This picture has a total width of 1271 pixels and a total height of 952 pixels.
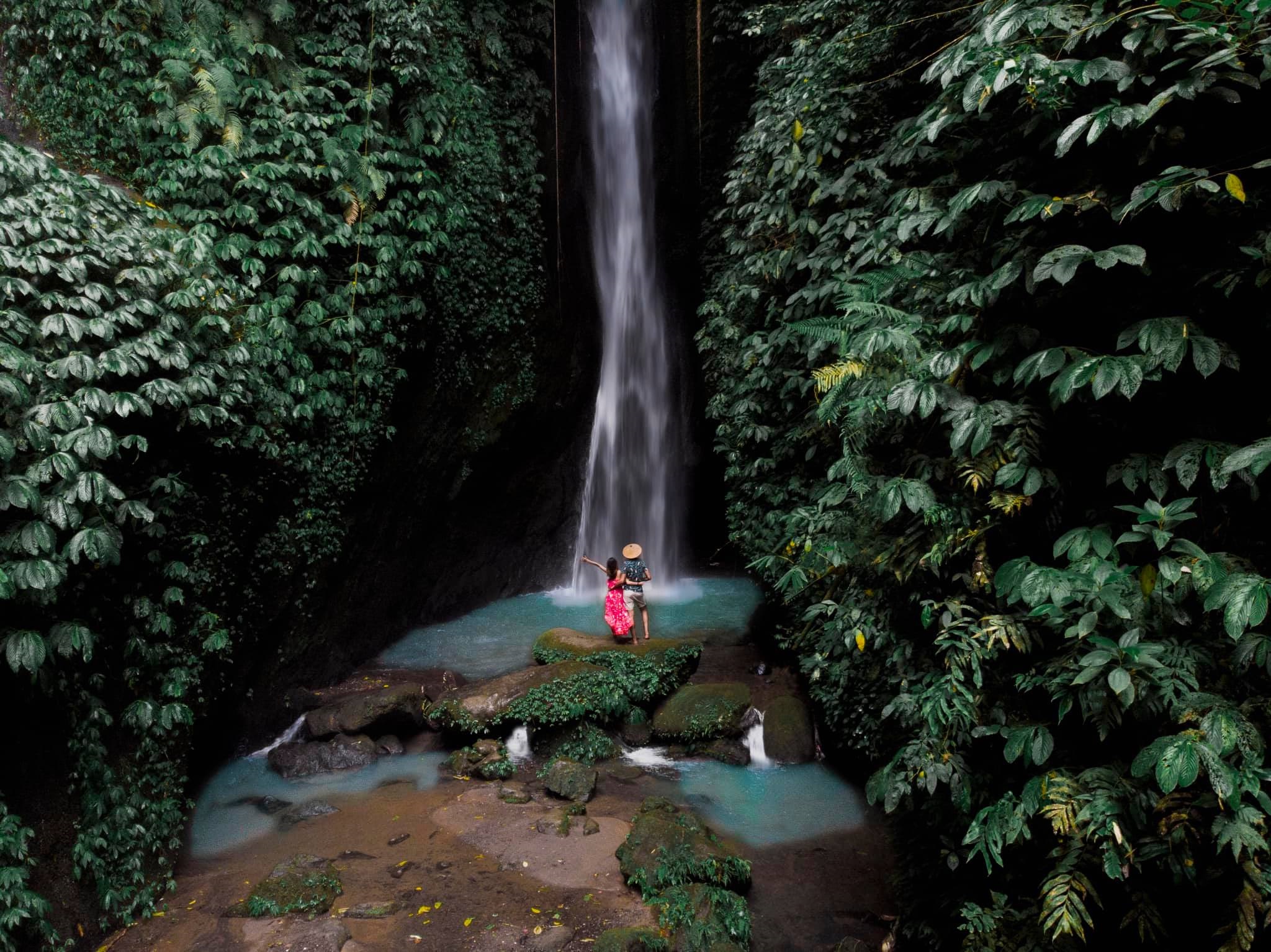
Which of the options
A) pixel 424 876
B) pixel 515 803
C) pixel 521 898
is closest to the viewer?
pixel 521 898

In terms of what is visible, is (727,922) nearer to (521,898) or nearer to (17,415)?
(521,898)

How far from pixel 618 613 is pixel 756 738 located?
2.12 m

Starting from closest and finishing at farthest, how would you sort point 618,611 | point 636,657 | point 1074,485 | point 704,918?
point 1074,485 → point 704,918 → point 636,657 → point 618,611

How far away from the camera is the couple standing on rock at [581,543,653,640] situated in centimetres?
845

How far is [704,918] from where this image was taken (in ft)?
14.9

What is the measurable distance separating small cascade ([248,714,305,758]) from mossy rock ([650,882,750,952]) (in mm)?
4717

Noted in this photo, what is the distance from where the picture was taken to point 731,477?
817 cm

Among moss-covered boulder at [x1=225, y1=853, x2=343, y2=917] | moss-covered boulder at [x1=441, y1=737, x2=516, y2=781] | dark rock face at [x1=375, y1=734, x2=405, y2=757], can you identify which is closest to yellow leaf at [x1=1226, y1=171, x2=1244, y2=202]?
moss-covered boulder at [x1=225, y1=853, x2=343, y2=917]

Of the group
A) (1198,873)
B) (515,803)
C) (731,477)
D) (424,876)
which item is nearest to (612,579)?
(731,477)

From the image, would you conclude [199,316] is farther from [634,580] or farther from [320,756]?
[634,580]

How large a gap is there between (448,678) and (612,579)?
222 centimetres

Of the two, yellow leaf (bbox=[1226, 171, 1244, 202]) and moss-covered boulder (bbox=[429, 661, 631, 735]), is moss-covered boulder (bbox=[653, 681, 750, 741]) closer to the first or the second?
moss-covered boulder (bbox=[429, 661, 631, 735])

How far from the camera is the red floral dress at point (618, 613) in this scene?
844 centimetres

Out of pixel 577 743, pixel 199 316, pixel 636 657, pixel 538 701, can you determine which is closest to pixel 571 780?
pixel 577 743
